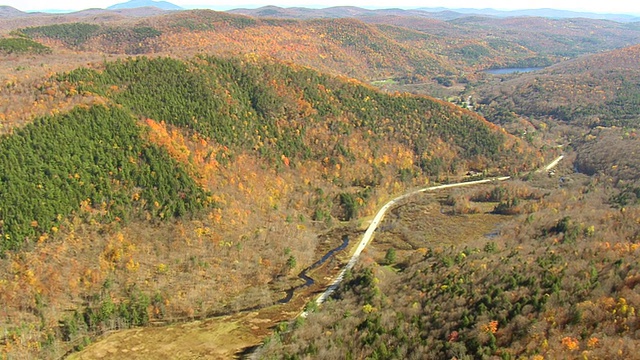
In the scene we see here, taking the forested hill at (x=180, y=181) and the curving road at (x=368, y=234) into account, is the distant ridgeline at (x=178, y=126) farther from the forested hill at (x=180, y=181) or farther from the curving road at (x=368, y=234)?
the curving road at (x=368, y=234)

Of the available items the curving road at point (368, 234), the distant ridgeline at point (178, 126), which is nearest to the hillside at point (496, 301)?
the curving road at point (368, 234)

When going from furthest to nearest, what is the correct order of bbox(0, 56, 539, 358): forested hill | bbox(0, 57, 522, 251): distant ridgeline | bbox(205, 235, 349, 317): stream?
bbox(0, 57, 522, 251): distant ridgeline, bbox(205, 235, 349, 317): stream, bbox(0, 56, 539, 358): forested hill

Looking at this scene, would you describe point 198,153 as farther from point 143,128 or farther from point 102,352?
point 102,352

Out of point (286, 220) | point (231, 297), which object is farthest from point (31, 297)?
point (286, 220)

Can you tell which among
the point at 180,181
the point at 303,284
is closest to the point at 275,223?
the point at 303,284

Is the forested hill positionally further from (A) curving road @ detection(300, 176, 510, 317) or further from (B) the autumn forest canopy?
(A) curving road @ detection(300, 176, 510, 317)

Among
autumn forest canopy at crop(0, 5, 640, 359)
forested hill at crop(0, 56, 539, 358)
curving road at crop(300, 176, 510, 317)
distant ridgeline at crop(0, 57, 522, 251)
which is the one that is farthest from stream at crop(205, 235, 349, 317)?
distant ridgeline at crop(0, 57, 522, 251)
